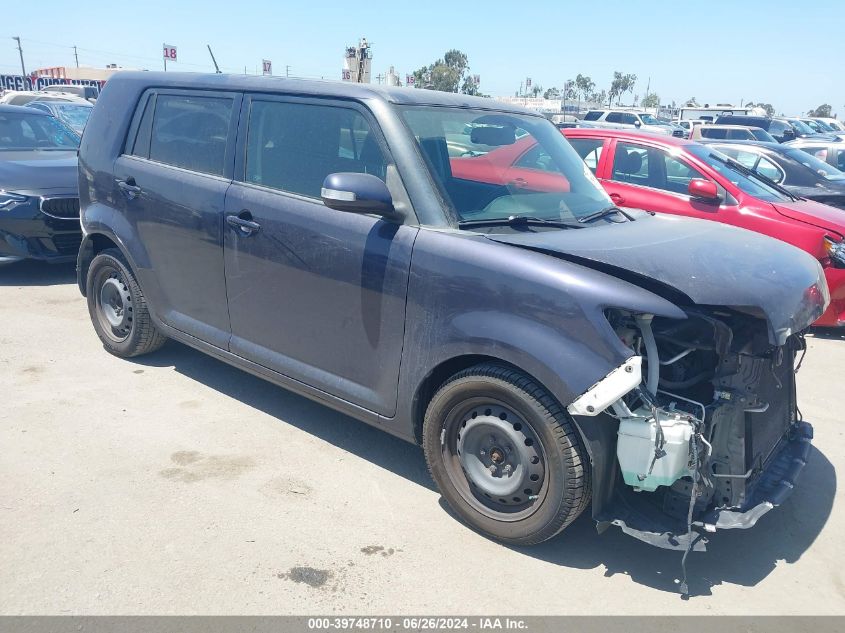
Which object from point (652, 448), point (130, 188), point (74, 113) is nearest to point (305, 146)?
point (130, 188)

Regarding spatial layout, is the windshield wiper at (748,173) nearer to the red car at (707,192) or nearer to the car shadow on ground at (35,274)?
the red car at (707,192)

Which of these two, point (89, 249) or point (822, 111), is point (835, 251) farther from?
point (822, 111)

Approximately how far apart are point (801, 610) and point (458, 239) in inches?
83.5

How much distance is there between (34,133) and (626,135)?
6.90 meters

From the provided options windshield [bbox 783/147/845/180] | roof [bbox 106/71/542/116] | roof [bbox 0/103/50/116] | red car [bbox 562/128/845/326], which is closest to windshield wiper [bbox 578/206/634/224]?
roof [bbox 106/71/542/116]

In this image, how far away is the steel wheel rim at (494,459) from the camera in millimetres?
3100

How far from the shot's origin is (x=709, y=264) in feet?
10.2

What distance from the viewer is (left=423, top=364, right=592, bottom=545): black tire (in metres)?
2.96

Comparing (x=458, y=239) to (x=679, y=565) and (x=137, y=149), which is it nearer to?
(x=679, y=565)

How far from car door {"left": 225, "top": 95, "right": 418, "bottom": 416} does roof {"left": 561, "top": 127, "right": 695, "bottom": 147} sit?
4081mm

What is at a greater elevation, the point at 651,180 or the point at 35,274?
the point at 651,180

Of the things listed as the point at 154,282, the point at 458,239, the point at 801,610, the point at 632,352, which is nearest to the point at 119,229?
the point at 154,282

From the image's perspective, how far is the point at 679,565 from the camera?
127 inches

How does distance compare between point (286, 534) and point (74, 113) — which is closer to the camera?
point (286, 534)
